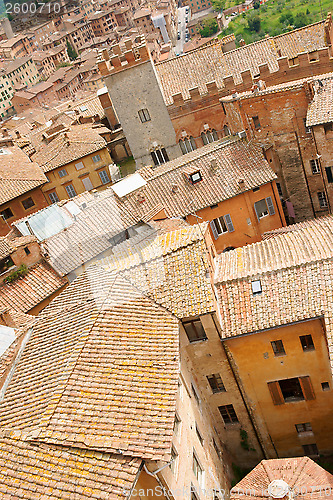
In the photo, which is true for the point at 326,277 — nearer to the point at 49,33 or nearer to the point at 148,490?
the point at 148,490

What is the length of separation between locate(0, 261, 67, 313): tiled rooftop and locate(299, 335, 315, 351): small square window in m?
16.9

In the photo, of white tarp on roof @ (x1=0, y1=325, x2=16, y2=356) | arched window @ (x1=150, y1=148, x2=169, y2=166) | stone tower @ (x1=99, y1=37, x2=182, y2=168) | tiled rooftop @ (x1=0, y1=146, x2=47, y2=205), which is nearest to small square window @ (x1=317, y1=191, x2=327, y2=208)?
stone tower @ (x1=99, y1=37, x2=182, y2=168)

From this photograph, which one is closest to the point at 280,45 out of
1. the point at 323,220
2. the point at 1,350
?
the point at 323,220

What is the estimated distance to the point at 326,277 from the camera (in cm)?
2155

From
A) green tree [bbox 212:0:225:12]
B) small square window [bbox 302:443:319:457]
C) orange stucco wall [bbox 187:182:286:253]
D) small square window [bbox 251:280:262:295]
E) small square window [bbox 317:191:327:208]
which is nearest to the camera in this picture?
small square window [bbox 251:280:262:295]

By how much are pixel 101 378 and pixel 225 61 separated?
39.6m

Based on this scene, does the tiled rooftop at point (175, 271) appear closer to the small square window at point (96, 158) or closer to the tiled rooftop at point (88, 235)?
the tiled rooftop at point (88, 235)

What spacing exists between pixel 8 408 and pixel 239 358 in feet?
36.3

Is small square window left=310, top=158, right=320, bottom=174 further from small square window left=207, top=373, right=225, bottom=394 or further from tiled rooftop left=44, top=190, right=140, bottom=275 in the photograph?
small square window left=207, top=373, right=225, bottom=394

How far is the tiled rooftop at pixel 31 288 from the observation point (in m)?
32.1

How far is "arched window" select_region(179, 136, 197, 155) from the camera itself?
160 feet

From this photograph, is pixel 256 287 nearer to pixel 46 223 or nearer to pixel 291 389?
pixel 291 389

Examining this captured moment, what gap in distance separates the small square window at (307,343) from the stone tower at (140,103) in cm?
2986

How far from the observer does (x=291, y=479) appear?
66.0 ft
